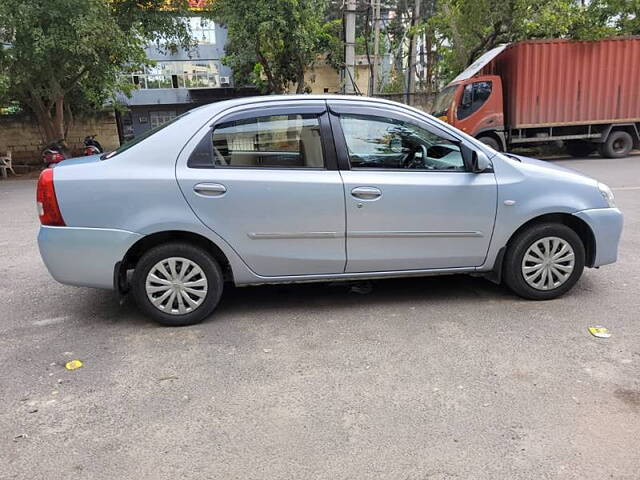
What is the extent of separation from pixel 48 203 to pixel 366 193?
2297mm

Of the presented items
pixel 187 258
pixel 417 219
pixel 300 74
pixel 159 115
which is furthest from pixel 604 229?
pixel 159 115

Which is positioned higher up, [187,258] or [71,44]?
[71,44]

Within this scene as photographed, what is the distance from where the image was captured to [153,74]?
32.8m

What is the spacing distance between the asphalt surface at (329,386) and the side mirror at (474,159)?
3.71 ft

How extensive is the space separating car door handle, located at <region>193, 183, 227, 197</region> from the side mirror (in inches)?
74.9

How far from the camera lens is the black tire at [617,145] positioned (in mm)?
15641

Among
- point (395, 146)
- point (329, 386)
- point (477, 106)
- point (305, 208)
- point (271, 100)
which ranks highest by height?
point (477, 106)

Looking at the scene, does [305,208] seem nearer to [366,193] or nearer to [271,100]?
[366,193]

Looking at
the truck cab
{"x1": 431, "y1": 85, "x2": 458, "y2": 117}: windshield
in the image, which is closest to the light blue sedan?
the truck cab

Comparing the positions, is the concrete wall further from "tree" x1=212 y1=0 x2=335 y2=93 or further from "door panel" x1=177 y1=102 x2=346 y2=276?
"door panel" x1=177 y1=102 x2=346 y2=276

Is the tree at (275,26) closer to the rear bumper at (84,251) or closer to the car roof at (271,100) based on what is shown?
the car roof at (271,100)

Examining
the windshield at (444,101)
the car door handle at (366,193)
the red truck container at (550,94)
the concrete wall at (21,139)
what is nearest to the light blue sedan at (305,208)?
the car door handle at (366,193)

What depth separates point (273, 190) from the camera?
3.88 metres

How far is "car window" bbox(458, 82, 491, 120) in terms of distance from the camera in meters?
14.4
